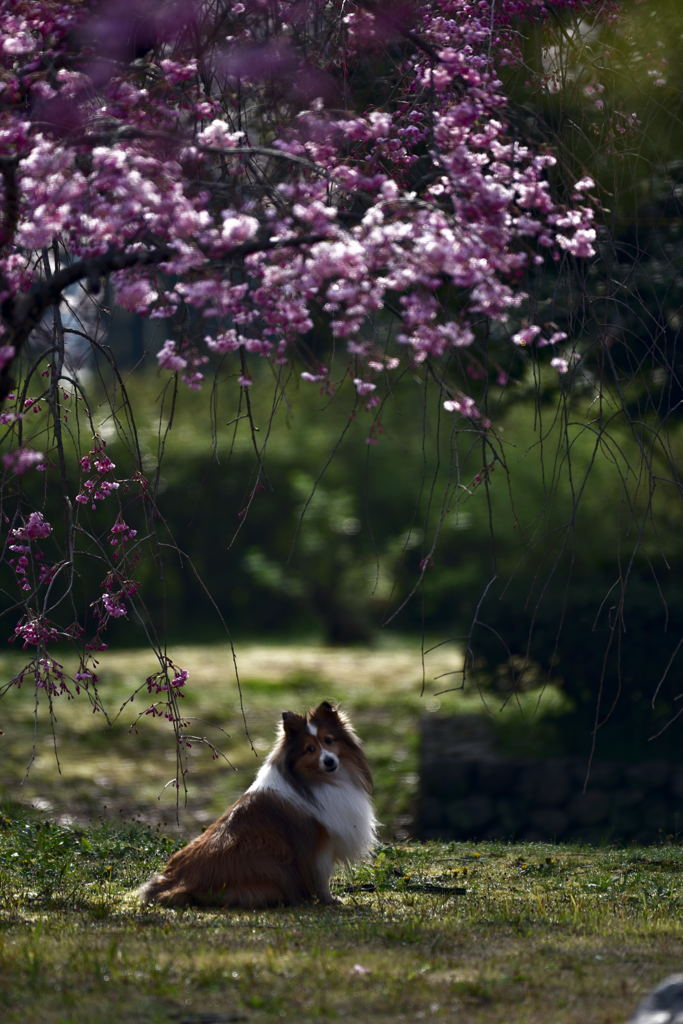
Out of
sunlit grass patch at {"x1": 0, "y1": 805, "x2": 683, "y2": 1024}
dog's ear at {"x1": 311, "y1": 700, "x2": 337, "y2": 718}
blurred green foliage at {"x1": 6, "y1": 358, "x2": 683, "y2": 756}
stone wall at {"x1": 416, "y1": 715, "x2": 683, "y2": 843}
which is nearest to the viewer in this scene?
sunlit grass patch at {"x1": 0, "y1": 805, "x2": 683, "y2": 1024}

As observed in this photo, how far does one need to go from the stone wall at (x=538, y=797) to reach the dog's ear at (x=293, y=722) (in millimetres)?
6111

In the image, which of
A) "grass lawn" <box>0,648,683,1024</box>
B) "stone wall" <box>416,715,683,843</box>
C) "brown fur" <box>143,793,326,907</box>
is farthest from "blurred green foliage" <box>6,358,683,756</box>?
"brown fur" <box>143,793,326,907</box>

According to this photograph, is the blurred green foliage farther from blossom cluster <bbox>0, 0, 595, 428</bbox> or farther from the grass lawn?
blossom cluster <bbox>0, 0, 595, 428</bbox>

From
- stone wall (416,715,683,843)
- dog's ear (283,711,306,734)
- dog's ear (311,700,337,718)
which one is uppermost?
dog's ear (311,700,337,718)

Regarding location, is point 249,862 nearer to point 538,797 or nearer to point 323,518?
point 538,797

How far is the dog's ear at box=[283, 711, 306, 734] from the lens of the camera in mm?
6363

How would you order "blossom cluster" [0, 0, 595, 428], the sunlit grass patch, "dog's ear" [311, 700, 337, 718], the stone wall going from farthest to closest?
the stone wall, "dog's ear" [311, 700, 337, 718], "blossom cluster" [0, 0, 595, 428], the sunlit grass patch

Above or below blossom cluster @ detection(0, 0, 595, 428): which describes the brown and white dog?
below

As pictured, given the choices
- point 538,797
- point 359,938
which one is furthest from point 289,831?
point 538,797

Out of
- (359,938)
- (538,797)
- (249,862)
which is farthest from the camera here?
(538,797)

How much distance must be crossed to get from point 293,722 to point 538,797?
22.9 ft

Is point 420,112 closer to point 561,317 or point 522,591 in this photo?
point 561,317

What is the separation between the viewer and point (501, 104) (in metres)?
5.50

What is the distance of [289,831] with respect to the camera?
6.21 meters
